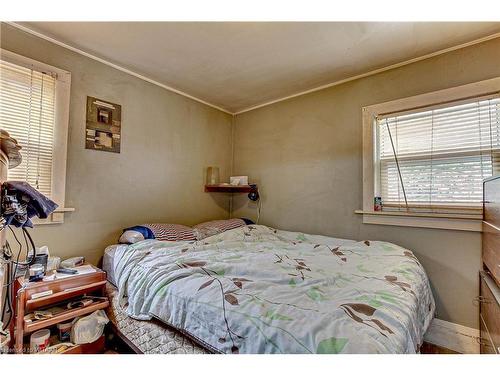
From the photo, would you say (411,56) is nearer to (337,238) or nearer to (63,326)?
(337,238)

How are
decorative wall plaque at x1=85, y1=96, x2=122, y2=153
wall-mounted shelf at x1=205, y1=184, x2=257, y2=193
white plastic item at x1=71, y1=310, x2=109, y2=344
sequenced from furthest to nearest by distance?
wall-mounted shelf at x1=205, y1=184, x2=257, y2=193
decorative wall plaque at x1=85, y1=96, x2=122, y2=153
white plastic item at x1=71, y1=310, x2=109, y2=344

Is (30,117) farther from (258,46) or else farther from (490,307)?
(490,307)

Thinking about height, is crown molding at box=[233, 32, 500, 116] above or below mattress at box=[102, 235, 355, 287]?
above

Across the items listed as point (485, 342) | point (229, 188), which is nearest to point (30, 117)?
point (229, 188)

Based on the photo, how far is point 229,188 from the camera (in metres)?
2.90

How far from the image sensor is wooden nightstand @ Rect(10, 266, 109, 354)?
1.25 meters

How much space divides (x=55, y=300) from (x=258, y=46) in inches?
89.4

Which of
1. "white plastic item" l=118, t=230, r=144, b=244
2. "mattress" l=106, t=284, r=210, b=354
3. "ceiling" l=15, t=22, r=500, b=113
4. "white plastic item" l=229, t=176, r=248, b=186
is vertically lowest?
"mattress" l=106, t=284, r=210, b=354

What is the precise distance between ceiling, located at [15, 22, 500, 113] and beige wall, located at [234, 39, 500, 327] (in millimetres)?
174

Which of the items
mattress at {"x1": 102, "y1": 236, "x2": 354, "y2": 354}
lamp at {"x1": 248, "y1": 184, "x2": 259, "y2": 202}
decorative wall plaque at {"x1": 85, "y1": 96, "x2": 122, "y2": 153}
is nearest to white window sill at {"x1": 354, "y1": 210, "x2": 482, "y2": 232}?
lamp at {"x1": 248, "y1": 184, "x2": 259, "y2": 202}

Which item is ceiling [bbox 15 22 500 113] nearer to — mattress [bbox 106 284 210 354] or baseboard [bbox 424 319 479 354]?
mattress [bbox 106 284 210 354]

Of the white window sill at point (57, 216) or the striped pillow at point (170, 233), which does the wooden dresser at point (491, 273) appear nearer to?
the striped pillow at point (170, 233)

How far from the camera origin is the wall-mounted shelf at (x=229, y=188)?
2.82 meters
